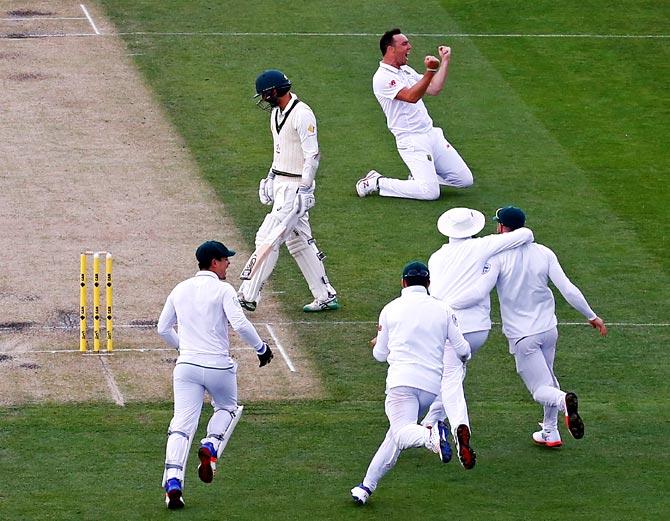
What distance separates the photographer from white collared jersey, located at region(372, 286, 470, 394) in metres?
12.4

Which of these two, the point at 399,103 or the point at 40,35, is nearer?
the point at 399,103

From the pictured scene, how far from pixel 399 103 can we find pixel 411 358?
8322 millimetres

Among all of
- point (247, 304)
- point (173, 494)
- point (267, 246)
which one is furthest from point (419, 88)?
point (173, 494)

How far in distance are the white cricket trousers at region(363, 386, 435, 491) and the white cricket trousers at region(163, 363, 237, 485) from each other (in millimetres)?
1270

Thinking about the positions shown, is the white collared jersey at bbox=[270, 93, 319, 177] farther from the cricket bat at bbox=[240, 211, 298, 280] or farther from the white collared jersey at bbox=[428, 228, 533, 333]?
the white collared jersey at bbox=[428, 228, 533, 333]

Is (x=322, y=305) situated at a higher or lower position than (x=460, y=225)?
lower

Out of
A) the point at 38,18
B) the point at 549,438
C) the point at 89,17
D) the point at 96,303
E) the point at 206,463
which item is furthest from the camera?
the point at 89,17

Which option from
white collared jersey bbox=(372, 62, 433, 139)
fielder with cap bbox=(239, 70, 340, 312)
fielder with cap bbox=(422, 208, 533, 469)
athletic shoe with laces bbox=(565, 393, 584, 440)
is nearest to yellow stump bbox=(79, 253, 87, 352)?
fielder with cap bbox=(239, 70, 340, 312)

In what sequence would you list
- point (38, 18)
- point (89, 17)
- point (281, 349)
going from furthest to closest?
point (89, 17)
point (38, 18)
point (281, 349)

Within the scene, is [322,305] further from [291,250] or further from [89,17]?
[89,17]

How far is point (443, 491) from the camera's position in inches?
506

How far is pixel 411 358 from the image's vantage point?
40.7 ft

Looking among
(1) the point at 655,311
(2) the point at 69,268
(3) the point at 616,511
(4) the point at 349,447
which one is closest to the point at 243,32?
(2) the point at 69,268

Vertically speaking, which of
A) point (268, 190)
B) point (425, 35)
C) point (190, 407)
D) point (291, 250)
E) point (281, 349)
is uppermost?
point (190, 407)
